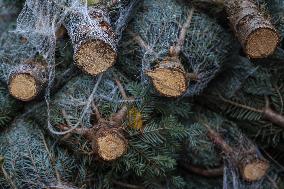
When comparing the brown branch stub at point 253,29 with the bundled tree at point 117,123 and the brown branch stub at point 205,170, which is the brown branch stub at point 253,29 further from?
the brown branch stub at point 205,170

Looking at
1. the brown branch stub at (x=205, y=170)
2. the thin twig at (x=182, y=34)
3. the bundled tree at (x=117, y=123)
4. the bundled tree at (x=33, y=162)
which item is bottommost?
the brown branch stub at (x=205, y=170)

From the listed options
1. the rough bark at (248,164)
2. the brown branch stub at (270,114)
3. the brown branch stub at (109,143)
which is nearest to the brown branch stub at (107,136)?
the brown branch stub at (109,143)

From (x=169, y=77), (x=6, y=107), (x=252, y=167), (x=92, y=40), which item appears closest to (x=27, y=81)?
(x=6, y=107)

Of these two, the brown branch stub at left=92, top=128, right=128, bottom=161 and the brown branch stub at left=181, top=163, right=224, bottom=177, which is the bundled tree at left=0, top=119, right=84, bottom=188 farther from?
the brown branch stub at left=181, top=163, right=224, bottom=177

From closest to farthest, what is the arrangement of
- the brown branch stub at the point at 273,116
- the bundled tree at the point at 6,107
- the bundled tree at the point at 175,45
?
the bundled tree at the point at 175,45 → the bundled tree at the point at 6,107 → the brown branch stub at the point at 273,116

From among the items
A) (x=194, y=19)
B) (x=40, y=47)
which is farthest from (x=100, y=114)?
(x=194, y=19)

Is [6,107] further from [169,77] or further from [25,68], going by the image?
[169,77]

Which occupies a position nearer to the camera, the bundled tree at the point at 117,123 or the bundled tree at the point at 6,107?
the bundled tree at the point at 117,123
